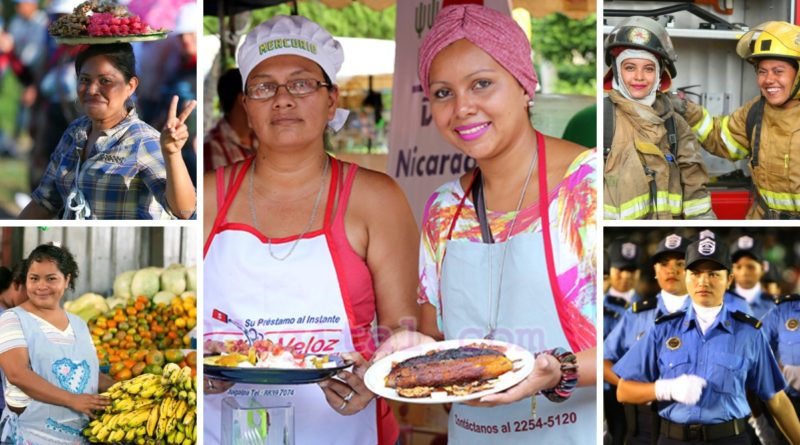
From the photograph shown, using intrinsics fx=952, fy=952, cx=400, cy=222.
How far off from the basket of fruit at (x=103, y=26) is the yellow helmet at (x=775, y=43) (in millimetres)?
1802

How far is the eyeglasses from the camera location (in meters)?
3.04

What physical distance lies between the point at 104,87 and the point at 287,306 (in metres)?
0.89

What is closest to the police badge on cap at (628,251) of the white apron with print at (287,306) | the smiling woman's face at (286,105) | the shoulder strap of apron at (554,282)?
the shoulder strap of apron at (554,282)

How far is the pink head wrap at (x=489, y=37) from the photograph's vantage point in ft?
9.39

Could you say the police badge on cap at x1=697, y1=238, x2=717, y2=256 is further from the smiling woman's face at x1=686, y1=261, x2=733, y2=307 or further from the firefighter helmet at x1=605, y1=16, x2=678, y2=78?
the firefighter helmet at x1=605, y1=16, x2=678, y2=78

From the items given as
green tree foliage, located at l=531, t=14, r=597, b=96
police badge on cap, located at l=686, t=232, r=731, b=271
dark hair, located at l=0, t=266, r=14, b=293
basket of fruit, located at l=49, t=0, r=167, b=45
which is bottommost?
dark hair, located at l=0, t=266, r=14, b=293

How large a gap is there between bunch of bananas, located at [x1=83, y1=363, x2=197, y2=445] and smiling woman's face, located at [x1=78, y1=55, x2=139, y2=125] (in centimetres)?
78

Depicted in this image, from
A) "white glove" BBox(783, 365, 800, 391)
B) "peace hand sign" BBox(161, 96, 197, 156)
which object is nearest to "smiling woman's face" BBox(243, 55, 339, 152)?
"peace hand sign" BBox(161, 96, 197, 156)

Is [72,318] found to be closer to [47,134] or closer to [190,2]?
[47,134]

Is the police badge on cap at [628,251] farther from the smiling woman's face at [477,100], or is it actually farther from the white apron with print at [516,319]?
the smiling woman's face at [477,100]

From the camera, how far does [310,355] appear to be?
305 cm

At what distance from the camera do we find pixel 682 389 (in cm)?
293

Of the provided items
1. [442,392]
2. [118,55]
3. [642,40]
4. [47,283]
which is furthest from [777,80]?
[47,283]

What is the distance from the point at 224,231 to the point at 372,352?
0.63m
